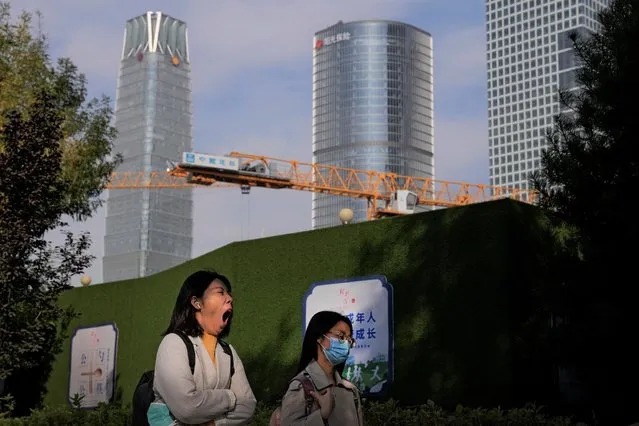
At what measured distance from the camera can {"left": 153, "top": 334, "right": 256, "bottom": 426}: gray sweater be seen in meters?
4.77

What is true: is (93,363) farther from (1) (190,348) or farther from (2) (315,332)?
(1) (190,348)

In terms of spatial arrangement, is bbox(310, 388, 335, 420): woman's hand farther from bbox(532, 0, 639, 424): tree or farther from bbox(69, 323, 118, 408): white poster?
bbox(69, 323, 118, 408): white poster

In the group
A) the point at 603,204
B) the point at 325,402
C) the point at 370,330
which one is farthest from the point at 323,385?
the point at 370,330

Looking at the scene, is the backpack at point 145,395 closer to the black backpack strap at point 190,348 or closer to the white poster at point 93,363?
the black backpack strap at point 190,348

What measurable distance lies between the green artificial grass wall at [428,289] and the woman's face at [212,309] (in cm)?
684

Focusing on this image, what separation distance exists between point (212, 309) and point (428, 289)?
8.65m

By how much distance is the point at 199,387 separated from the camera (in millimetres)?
4867

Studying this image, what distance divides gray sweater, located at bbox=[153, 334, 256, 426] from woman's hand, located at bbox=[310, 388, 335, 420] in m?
0.68

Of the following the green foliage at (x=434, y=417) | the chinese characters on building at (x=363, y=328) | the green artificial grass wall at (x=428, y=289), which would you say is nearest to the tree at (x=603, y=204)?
the green foliage at (x=434, y=417)

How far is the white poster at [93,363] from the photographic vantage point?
2050 centimetres

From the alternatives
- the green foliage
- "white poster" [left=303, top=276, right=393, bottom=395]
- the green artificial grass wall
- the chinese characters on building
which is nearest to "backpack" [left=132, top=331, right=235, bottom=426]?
the green foliage

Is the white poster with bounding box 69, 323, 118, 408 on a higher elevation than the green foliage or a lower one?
higher

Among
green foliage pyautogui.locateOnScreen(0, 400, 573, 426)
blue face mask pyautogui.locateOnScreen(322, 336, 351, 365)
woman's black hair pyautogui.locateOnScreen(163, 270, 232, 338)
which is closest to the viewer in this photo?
woman's black hair pyautogui.locateOnScreen(163, 270, 232, 338)

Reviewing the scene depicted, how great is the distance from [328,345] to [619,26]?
21.9 feet
